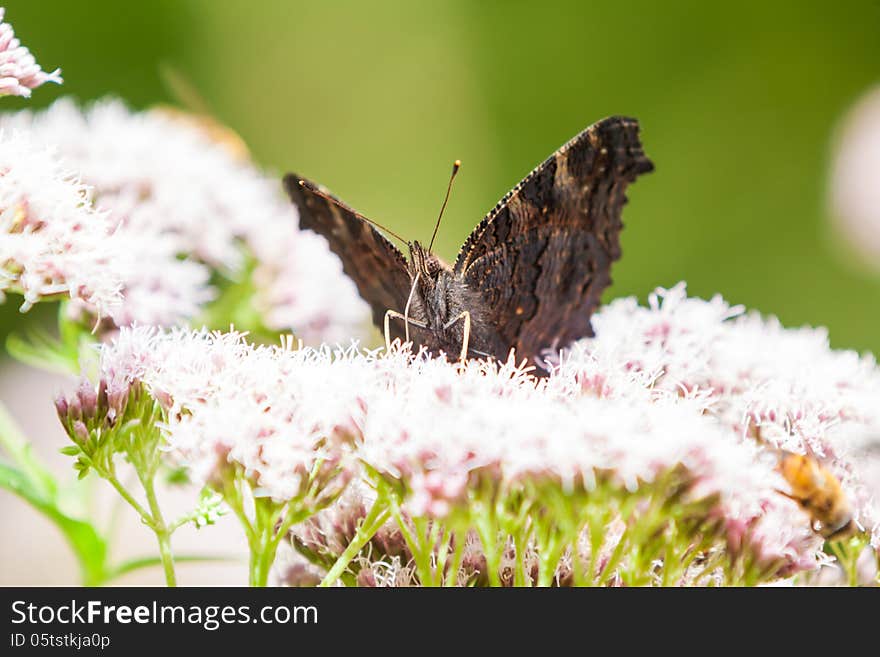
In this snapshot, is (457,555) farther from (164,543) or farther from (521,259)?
(521,259)

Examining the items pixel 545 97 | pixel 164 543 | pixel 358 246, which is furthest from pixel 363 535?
pixel 545 97

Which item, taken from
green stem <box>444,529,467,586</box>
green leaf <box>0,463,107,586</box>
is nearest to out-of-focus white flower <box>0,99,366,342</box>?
green leaf <box>0,463,107,586</box>

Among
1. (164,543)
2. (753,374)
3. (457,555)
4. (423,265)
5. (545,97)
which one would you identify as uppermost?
(545,97)

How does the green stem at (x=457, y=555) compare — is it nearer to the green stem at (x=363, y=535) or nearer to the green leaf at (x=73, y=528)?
the green stem at (x=363, y=535)

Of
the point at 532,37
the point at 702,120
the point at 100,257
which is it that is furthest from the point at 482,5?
the point at 100,257

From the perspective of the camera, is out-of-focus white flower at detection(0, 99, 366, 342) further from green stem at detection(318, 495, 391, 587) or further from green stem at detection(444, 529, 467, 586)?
green stem at detection(444, 529, 467, 586)

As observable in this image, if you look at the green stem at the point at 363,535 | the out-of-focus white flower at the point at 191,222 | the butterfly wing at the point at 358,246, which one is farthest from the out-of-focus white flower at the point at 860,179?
the green stem at the point at 363,535

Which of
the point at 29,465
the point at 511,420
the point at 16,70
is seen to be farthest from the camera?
the point at 29,465

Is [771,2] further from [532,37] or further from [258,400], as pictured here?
[258,400]
